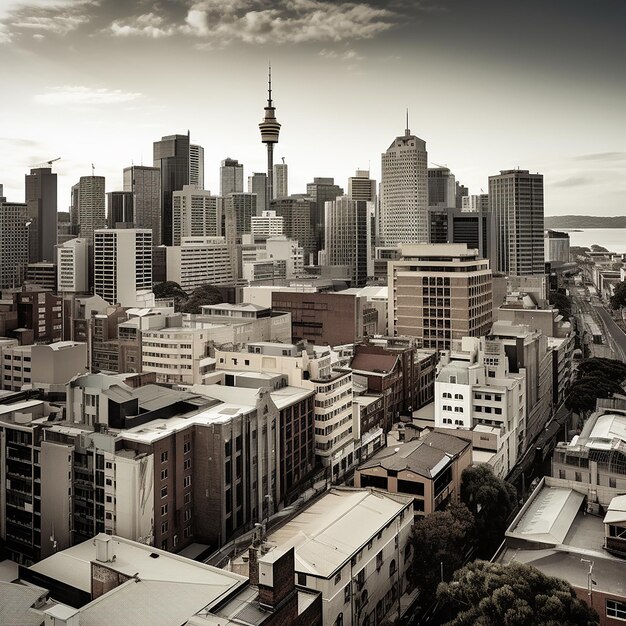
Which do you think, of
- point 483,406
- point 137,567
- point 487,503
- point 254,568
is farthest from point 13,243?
point 254,568

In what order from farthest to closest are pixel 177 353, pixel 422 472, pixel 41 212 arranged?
1. pixel 41 212
2. pixel 177 353
3. pixel 422 472

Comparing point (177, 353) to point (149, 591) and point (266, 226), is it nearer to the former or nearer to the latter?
point (149, 591)

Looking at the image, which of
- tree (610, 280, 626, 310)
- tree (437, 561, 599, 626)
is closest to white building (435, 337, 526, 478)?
tree (437, 561, 599, 626)

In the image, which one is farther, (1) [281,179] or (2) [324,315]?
(1) [281,179]

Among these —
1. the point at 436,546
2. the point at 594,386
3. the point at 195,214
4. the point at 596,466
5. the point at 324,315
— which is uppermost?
the point at 195,214

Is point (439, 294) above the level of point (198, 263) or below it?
below

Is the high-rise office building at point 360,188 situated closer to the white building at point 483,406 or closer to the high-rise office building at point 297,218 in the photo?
the high-rise office building at point 297,218

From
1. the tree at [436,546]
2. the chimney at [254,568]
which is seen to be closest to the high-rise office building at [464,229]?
the tree at [436,546]
